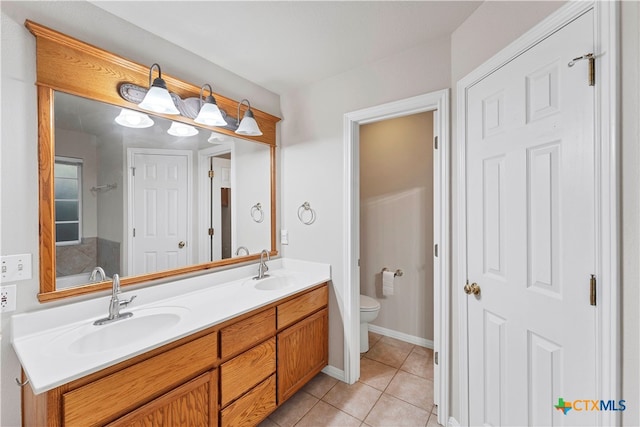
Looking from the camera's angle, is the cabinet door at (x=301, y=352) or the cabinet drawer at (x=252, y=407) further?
the cabinet door at (x=301, y=352)

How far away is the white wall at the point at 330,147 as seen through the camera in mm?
1844

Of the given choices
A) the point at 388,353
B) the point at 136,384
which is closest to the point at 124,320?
the point at 136,384

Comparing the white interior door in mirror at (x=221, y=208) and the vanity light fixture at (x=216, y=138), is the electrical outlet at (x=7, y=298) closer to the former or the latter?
the white interior door in mirror at (x=221, y=208)

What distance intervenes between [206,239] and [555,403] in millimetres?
2066

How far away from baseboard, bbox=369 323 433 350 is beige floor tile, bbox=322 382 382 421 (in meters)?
0.89

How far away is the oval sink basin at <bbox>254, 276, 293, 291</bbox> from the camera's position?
2.06 metres

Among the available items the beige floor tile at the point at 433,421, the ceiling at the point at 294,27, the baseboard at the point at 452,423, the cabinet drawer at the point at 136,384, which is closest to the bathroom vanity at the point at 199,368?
the cabinet drawer at the point at 136,384

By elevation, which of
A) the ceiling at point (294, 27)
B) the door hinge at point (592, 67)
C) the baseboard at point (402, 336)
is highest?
the ceiling at point (294, 27)

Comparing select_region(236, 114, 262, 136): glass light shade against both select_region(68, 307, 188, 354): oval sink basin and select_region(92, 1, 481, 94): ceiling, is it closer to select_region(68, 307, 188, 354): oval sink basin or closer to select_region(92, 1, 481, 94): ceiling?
select_region(92, 1, 481, 94): ceiling

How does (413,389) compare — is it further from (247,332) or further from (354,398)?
(247,332)

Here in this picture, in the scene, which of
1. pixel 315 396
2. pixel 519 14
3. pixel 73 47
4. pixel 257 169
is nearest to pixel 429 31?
pixel 519 14

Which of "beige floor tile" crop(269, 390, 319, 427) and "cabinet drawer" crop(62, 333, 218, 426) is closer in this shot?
"cabinet drawer" crop(62, 333, 218, 426)

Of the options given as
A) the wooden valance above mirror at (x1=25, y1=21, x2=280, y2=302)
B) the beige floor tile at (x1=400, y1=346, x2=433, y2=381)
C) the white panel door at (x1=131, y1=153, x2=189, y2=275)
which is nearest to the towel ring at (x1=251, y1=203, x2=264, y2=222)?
the white panel door at (x1=131, y1=153, x2=189, y2=275)

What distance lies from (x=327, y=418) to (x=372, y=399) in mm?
381
